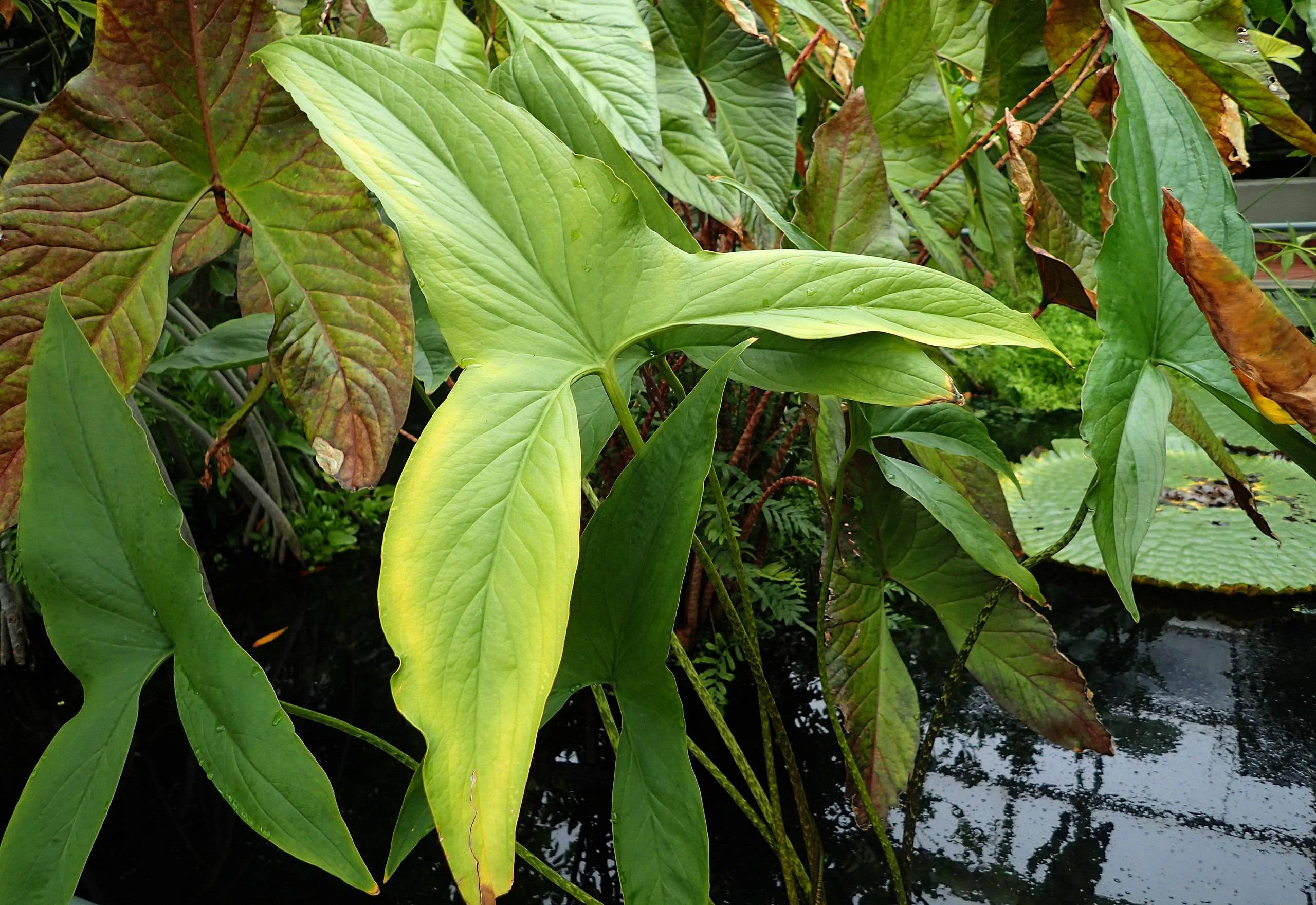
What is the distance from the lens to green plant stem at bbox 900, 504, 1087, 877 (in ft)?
1.66

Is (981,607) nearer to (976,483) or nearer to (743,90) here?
(976,483)

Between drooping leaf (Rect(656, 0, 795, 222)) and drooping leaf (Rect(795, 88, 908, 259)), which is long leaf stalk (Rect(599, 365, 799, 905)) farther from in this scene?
drooping leaf (Rect(656, 0, 795, 222))

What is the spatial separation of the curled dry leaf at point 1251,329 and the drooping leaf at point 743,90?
0.39 metres

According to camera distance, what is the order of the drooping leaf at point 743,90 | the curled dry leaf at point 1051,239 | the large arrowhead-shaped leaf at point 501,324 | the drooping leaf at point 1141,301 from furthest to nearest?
the drooping leaf at point 743,90 → the curled dry leaf at point 1051,239 → the drooping leaf at point 1141,301 → the large arrowhead-shaped leaf at point 501,324

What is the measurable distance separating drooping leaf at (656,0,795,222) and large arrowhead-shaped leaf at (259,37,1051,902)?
0.36 m

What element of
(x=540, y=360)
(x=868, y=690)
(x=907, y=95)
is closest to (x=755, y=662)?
(x=868, y=690)

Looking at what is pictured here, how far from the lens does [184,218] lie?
1.53 feet

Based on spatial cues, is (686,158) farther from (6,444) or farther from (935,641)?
(935,641)

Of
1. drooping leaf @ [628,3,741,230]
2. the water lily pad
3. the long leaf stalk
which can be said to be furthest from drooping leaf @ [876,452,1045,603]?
the water lily pad

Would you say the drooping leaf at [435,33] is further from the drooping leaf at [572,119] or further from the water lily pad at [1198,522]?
the water lily pad at [1198,522]

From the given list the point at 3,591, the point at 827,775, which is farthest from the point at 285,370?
the point at 3,591

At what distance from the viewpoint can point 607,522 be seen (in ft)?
1.21

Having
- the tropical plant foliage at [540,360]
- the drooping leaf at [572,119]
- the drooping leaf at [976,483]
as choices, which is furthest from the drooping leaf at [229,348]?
the drooping leaf at [976,483]

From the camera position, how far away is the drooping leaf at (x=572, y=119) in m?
0.45
